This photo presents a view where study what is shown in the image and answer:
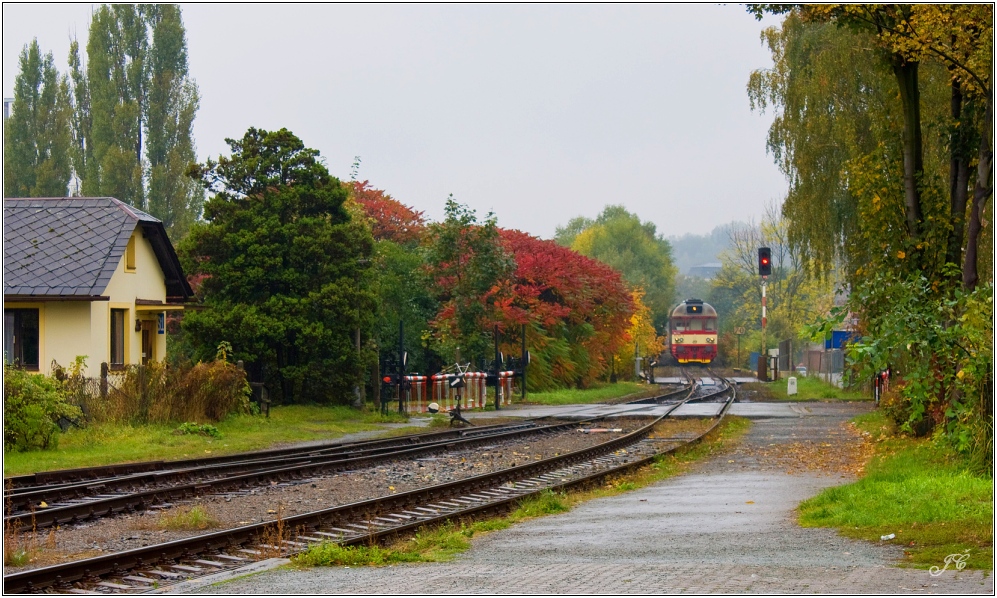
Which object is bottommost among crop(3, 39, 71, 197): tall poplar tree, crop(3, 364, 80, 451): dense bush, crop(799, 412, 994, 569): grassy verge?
crop(799, 412, 994, 569): grassy verge

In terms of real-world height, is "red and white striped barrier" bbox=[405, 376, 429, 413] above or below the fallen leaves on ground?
above

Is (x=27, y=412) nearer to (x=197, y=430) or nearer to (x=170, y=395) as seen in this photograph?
(x=197, y=430)

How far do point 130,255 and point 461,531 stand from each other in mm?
20206

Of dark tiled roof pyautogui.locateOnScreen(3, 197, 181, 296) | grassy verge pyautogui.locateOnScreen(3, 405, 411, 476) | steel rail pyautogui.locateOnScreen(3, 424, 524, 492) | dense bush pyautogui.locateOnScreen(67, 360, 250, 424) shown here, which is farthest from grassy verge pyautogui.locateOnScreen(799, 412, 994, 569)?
dark tiled roof pyautogui.locateOnScreen(3, 197, 181, 296)

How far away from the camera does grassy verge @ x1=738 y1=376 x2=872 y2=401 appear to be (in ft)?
135

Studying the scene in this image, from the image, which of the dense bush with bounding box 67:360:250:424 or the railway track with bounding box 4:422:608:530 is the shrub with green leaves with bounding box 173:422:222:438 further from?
the railway track with bounding box 4:422:608:530

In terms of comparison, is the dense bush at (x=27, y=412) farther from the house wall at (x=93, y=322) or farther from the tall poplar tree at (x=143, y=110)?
the tall poplar tree at (x=143, y=110)

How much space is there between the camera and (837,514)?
38.7ft

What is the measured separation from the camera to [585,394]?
45312 mm

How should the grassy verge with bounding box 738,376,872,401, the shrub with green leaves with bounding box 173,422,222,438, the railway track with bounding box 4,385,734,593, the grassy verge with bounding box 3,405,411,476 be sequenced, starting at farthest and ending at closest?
the grassy verge with bounding box 738,376,872,401 → the shrub with green leaves with bounding box 173,422,222,438 → the grassy verge with bounding box 3,405,411,476 → the railway track with bounding box 4,385,734,593

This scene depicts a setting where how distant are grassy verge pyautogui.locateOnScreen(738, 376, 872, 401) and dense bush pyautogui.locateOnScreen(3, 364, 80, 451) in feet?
91.7

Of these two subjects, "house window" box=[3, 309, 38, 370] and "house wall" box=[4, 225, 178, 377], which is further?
"house wall" box=[4, 225, 178, 377]

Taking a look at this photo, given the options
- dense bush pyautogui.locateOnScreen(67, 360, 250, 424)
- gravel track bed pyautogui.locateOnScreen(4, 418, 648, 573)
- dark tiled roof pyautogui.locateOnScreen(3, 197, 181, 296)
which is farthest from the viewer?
dark tiled roof pyautogui.locateOnScreen(3, 197, 181, 296)

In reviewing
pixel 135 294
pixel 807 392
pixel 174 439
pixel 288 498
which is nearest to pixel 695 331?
pixel 807 392
